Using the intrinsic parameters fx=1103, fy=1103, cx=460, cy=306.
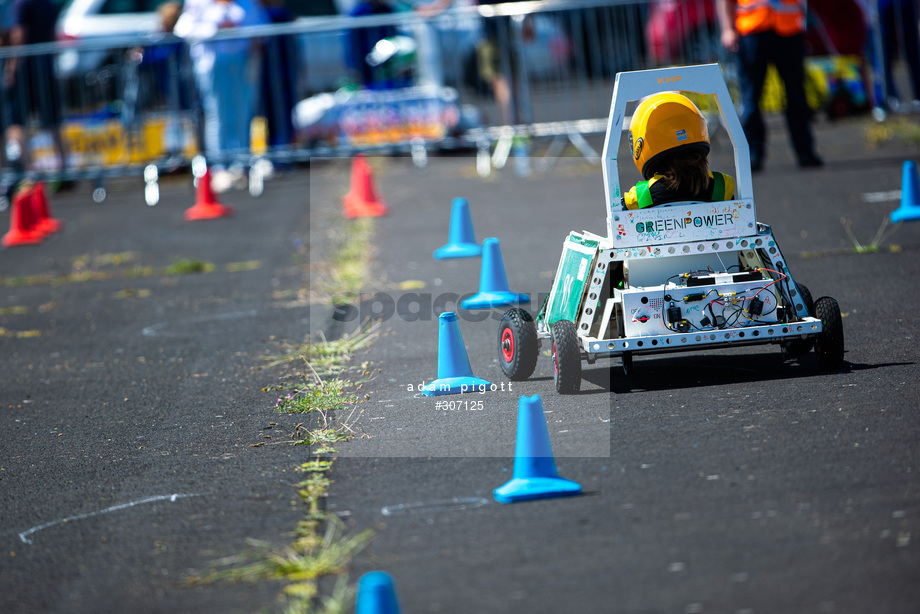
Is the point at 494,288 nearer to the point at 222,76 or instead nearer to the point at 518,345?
the point at 518,345

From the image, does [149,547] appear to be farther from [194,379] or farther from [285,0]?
[285,0]

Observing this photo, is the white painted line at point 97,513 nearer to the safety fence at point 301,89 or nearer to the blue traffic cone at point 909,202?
the blue traffic cone at point 909,202

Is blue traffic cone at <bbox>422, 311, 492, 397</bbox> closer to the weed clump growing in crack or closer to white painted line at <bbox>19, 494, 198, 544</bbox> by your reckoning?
the weed clump growing in crack

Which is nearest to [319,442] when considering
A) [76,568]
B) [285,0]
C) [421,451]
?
[421,451]

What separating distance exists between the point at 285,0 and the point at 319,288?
12.4 meters

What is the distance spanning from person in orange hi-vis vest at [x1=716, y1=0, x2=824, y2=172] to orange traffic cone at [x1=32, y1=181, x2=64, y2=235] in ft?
26.1

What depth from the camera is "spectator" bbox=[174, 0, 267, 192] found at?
14820 mm

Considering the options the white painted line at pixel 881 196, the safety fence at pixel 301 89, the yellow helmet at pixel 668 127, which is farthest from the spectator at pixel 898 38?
the yellow helmet at pixel 668 127

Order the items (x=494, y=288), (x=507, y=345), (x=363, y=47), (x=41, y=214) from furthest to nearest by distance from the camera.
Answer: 1. (x=363, y=47)
2. (x=41, y=214)
3. (x=494, y=288)
4. (x=507, y=345)

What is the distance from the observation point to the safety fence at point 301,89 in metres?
14.8

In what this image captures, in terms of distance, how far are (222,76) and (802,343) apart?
11.1 m

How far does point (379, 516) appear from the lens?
13.2 feet

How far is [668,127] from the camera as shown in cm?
538

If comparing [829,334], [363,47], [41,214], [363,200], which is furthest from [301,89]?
[829,334]
